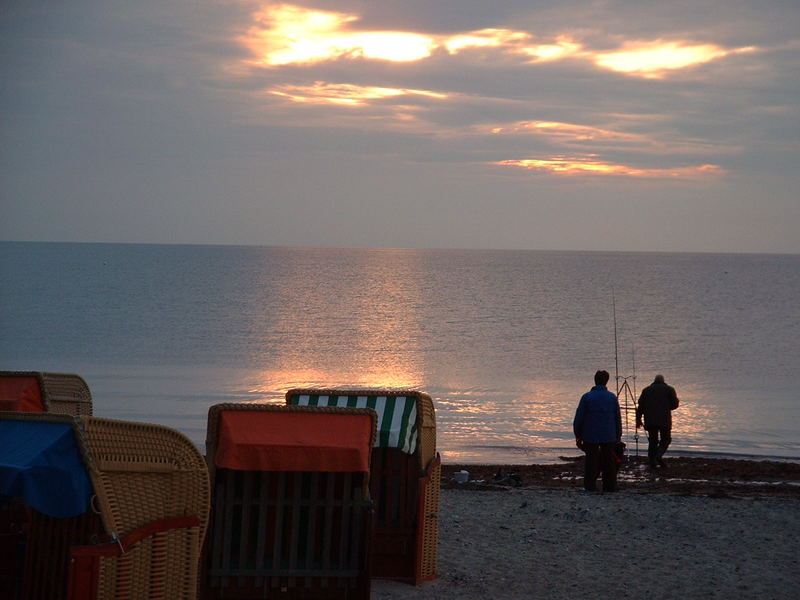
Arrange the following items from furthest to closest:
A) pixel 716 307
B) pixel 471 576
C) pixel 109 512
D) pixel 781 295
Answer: pixel 781 295, pixel 716 307, pixel 471 576, pixel 109 512

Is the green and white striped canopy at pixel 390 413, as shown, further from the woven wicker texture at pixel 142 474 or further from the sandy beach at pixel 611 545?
the woven wicker texture at pixel 142 474

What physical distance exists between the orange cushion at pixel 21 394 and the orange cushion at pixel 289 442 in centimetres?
257

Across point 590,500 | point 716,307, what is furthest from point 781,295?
point 590,500

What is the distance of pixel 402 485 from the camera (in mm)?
7645

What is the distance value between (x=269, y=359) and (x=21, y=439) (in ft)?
133

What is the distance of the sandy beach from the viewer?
7.83 m

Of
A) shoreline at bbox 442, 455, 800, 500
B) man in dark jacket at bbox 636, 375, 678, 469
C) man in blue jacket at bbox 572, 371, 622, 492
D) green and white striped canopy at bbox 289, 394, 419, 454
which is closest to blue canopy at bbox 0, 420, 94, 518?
green and white striped canopy at bbox 289, 394, 419, 454

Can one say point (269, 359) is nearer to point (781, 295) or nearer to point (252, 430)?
point (252, 430)

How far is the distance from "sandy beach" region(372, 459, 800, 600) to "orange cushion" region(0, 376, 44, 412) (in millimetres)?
2973

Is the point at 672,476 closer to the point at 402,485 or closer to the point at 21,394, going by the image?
the point at 402,485

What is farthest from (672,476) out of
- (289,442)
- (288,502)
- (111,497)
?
(111,497)

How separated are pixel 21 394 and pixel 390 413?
114 inches

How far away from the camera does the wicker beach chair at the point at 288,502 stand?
5965 mm

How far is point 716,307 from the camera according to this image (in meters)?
94.2
